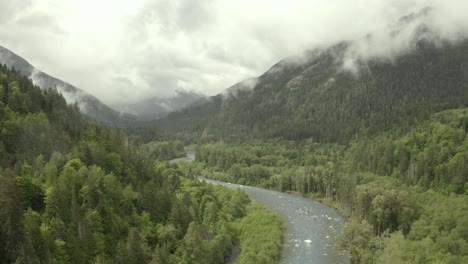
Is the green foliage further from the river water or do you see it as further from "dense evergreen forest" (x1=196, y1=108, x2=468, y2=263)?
"dense evergreen forest" (x1=196, y1=108, x2=468, y2=263)

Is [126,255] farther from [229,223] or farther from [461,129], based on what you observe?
[461,129]

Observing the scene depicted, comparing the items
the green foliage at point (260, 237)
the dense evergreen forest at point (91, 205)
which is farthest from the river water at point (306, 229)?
the dense evergreen forest at point (91, 205)

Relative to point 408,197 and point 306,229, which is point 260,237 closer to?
point 306,229

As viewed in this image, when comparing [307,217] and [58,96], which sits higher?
[58,96]

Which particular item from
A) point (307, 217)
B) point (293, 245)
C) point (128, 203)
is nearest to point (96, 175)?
point (128, 203)

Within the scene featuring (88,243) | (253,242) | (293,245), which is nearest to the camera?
(88,243)

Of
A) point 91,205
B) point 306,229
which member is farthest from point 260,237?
→ point 91,205
